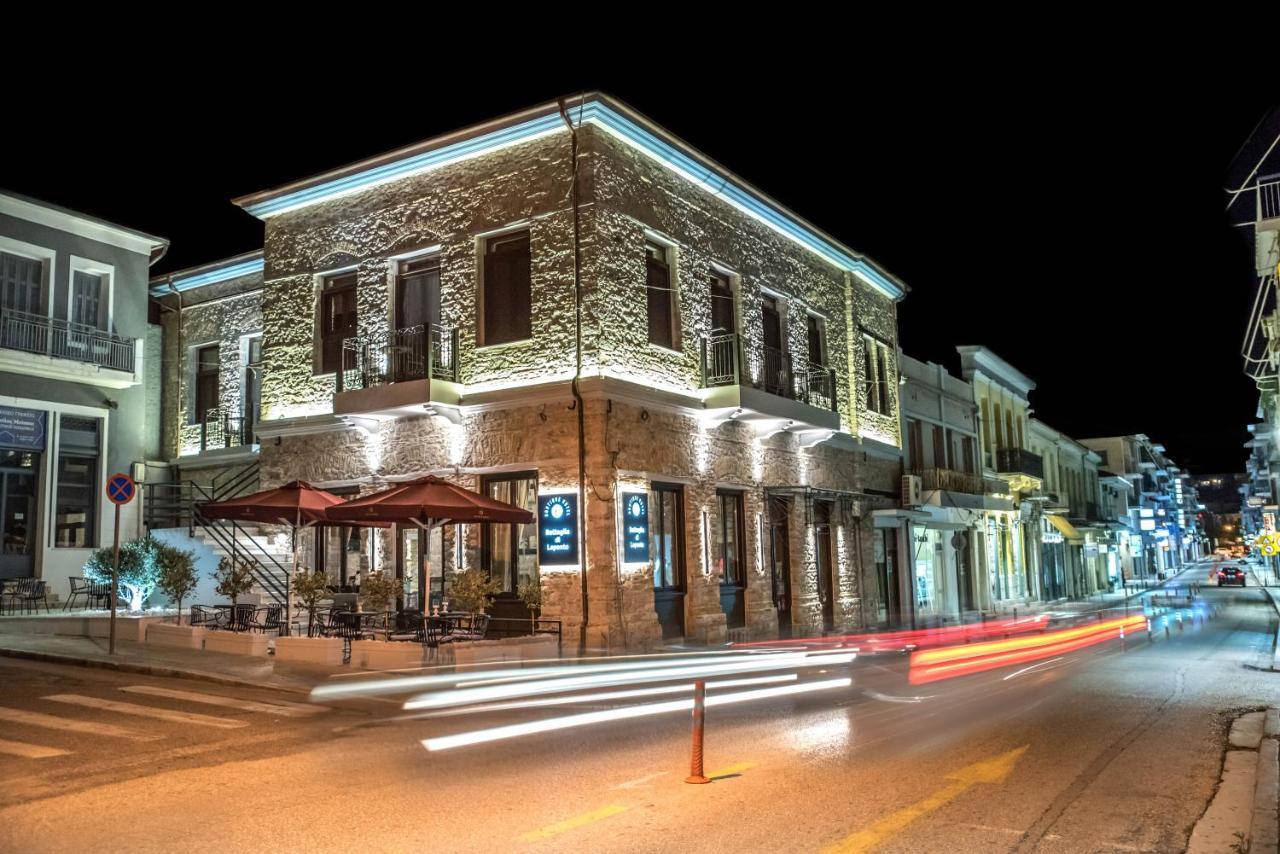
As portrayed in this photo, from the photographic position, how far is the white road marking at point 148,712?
10.2 m

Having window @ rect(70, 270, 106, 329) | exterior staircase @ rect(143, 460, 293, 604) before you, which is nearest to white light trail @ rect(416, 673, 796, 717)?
exterior staircase @ rect(143, 460, 293, 604)

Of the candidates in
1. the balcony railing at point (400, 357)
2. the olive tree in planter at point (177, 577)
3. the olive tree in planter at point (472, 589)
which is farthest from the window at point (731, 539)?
the olive tree in planter at point (177, 577)

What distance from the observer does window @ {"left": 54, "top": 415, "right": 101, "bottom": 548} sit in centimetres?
2402

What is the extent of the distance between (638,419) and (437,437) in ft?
13.4

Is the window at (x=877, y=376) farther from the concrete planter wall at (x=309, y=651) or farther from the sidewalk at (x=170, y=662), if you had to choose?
the sidewalk at (x=170, y=662)

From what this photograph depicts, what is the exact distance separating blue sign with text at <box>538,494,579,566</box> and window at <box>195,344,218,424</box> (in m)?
12.7

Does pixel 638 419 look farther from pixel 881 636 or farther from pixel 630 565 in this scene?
pixel 881 636

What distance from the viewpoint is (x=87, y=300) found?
25219mm

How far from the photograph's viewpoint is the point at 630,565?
56.8ft

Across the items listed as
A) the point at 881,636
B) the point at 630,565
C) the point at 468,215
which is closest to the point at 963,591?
the point at 881,636

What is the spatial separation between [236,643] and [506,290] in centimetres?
785

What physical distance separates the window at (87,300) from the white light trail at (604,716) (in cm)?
2016

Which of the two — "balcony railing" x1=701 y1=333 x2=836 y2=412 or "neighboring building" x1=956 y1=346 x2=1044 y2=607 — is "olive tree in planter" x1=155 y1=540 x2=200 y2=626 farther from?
"neighboring building" x1=956 y1=346 x2=1044 y2=607

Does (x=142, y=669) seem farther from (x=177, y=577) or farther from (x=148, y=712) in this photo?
(x=177, y=577)
